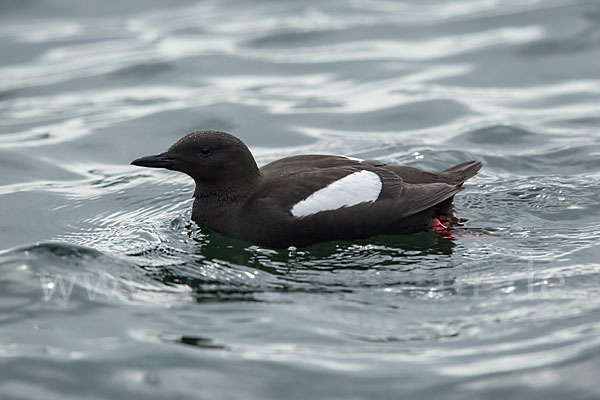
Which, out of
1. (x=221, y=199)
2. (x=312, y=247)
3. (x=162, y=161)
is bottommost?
(x=312, y=247)

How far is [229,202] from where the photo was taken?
679 cm

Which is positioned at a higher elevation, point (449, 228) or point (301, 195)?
point (301, 195)

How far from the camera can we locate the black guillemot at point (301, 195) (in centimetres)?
646

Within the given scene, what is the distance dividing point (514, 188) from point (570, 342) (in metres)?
3.18

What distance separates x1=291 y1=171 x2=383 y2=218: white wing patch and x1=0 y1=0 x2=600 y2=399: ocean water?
31 cm

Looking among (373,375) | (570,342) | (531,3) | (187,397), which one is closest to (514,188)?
(570,342)

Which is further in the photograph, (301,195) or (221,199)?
(221,199)

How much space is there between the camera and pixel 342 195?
A: 6.54m

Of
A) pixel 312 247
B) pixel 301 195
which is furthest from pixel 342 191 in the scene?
pixel 312 247

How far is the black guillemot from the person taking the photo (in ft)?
21.2

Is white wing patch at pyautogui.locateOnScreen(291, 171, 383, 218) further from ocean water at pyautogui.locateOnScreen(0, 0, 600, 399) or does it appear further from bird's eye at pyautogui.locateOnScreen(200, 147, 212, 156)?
bird's eye at pyautogui.locateOnScreen(200, 147, 212, 156)

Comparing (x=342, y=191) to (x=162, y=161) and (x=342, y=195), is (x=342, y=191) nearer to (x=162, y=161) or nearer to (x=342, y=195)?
(x=342, y=195)

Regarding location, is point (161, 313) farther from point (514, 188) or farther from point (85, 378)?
point (514, 188)

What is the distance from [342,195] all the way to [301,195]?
1.07 ft
